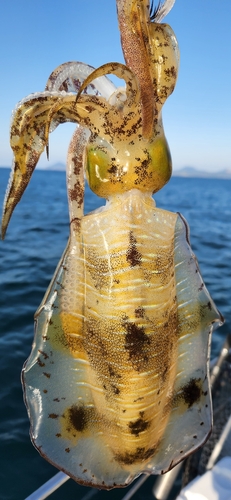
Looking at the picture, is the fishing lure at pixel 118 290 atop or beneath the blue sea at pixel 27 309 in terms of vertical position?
atop

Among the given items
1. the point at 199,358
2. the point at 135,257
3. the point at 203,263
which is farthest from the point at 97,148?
the point at 203,263

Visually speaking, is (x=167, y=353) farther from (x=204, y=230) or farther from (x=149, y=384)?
(x=204, y=230)

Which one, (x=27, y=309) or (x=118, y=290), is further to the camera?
(x=27, y=309)

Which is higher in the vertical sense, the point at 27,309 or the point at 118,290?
the point at 118,290

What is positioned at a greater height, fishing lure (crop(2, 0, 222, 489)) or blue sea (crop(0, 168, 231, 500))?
fishing lure (crop(2, 0, 222, 489))

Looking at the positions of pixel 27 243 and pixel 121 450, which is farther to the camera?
pixel 27 243

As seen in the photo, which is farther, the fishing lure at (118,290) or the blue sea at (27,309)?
the blue sea at (27,309)

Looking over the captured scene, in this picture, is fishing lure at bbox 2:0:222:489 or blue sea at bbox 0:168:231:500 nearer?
fishing lure at bbox 2:0:222:489

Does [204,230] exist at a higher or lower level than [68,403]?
lower
